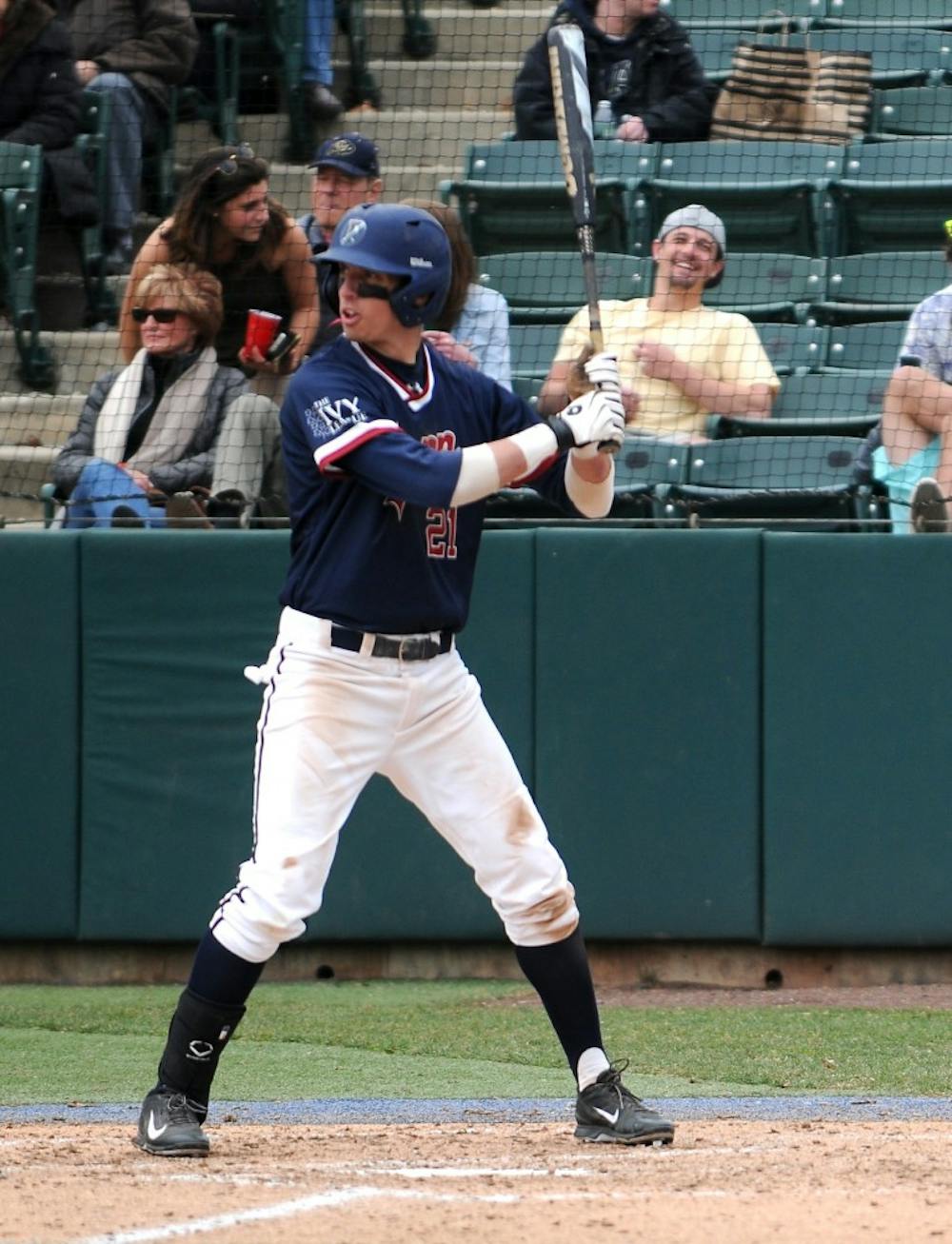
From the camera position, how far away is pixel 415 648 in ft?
12.7

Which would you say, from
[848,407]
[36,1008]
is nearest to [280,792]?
[36,1008]

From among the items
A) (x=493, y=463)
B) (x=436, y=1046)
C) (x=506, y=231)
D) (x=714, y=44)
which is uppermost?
(x=714, y=44)

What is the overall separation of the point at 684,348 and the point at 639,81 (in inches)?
71.5

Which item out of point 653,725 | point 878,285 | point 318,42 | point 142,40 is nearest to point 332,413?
point 653,725

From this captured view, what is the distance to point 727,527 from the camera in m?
6.62

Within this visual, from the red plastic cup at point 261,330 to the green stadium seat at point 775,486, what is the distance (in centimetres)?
139

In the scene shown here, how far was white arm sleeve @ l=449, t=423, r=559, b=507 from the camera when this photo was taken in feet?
12.0

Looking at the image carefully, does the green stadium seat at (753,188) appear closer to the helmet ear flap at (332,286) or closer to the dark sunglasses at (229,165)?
the dark sunglasses at (229,165)

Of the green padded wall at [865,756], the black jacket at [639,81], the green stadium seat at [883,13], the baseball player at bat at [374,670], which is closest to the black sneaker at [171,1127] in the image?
the baseball player at bat at [374,670]

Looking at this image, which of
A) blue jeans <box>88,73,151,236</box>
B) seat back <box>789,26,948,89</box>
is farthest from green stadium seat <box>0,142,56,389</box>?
seat back <box>789,26,948,89</box>

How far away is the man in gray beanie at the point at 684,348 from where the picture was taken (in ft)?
22.5

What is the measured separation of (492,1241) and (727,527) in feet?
12.6

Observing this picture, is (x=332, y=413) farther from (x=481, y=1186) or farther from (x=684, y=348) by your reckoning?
(x=684, y=348)

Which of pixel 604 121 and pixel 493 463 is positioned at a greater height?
pixel 604 121
